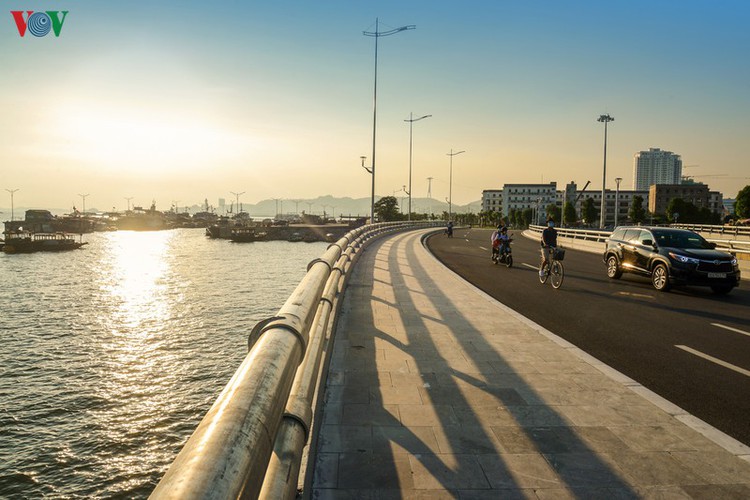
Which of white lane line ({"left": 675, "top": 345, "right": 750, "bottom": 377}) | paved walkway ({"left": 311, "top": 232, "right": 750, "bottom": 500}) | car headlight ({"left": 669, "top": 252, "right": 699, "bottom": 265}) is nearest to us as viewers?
paved walkway ({"left": 311, "top": 232, "right": 750, "bottom": 500})

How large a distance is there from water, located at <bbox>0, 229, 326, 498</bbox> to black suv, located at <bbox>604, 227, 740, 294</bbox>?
13.7m

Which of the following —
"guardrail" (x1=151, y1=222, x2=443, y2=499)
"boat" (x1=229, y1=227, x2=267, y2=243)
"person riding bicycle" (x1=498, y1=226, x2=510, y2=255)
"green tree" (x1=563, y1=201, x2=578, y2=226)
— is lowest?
"boat" (x1=229, y1=227, x2=267, y2=243)

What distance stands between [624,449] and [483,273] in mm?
13562

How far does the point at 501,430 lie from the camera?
14.7 feet

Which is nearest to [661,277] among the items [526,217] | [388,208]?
[388,208]

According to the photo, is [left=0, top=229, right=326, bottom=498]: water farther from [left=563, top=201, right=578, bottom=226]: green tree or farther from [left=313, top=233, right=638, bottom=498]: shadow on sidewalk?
[left=563, top=201, right=578, bottom=226]: green tree

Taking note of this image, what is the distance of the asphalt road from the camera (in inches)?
224

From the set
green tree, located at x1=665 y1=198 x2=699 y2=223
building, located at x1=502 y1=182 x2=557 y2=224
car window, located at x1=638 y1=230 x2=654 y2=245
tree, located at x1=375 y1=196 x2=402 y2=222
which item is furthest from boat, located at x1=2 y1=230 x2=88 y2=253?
building, located at x1=502 y1=182 x2=557 y2=224

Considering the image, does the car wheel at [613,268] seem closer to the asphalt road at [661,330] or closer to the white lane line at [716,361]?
the asphalt road at [661,330]

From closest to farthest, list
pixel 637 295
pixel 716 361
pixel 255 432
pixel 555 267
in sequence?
pixel 255 432, pixel 716 361, pixel 637 295, pixel 555 267

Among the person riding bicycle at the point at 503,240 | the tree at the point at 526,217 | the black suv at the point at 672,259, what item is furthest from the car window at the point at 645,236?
the tree at the point at 526,217

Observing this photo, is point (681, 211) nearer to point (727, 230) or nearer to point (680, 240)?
point (727, 230)

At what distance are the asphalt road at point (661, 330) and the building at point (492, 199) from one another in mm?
180212

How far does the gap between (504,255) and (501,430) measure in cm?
1612
